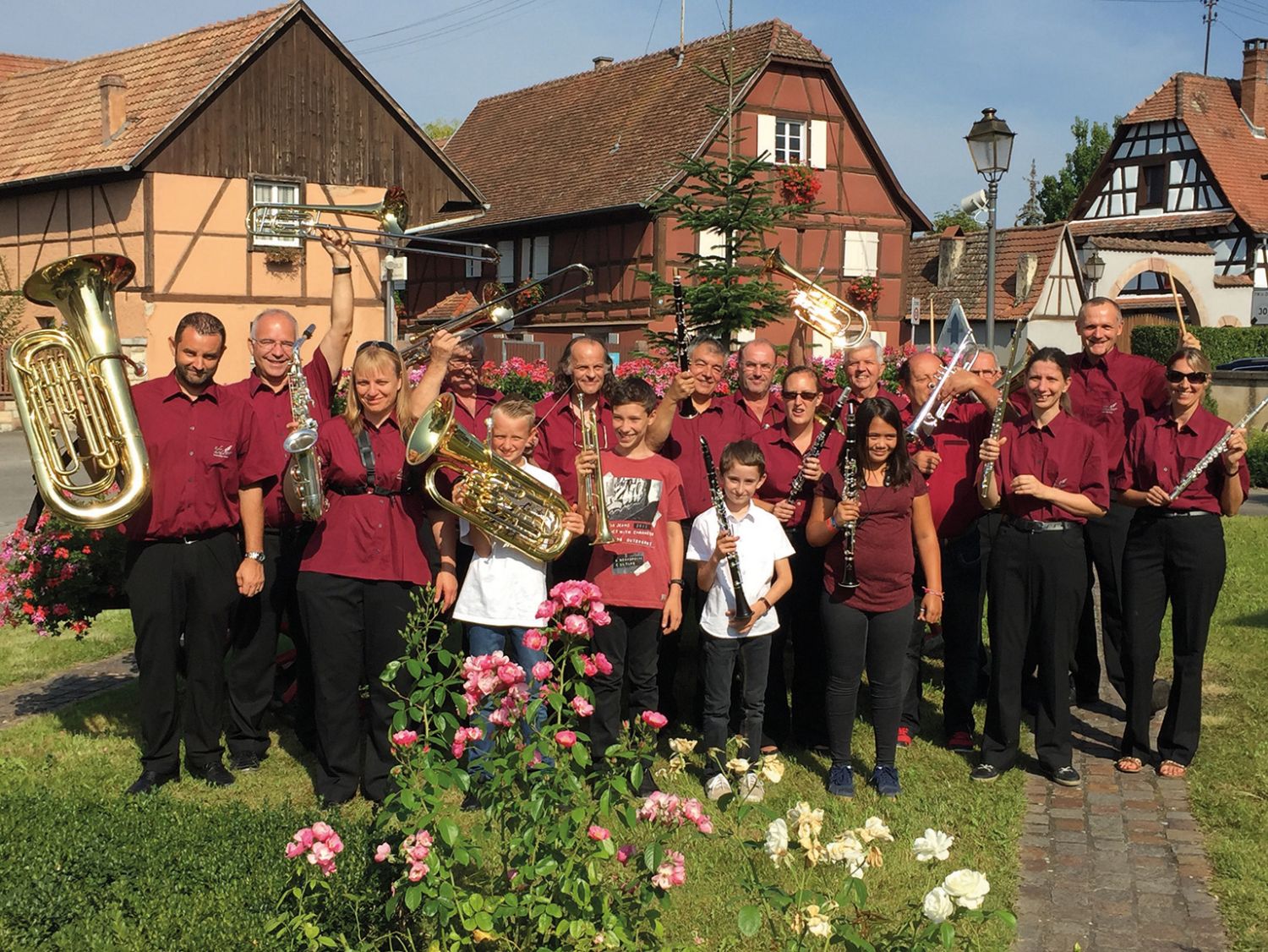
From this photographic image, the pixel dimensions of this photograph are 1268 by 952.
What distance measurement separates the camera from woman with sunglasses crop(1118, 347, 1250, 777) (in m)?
6.25

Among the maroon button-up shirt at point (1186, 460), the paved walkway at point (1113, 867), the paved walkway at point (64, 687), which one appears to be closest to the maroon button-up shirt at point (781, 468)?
the maroon button-up shirt at point (1186, 460)

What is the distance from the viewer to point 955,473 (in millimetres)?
6723

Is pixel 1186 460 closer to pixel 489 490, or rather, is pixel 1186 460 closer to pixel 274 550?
pixel 489 490

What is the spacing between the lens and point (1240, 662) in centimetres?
865

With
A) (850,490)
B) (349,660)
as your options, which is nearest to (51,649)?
(349,660)

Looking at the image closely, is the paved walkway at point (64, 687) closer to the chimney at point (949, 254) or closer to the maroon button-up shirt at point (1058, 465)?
the maroon button-up shirt at point (1058, 465)

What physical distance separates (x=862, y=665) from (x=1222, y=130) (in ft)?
154

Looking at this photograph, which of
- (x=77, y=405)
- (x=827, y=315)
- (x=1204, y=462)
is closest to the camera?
(x=77, y=405)

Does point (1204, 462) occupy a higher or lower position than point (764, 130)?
lower

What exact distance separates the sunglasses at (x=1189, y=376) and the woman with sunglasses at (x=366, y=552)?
3365mm

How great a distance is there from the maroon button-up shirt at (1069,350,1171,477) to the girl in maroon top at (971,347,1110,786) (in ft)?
2.91

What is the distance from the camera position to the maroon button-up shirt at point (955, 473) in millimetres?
6695

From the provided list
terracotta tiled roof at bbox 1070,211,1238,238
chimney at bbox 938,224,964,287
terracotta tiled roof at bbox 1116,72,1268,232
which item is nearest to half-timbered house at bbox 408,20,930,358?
chimney at bbox 938,224,964,287

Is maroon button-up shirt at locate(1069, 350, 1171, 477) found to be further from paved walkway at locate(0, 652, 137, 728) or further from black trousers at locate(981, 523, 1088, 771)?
paved walkway at locate(0, 652, 137, 728)
